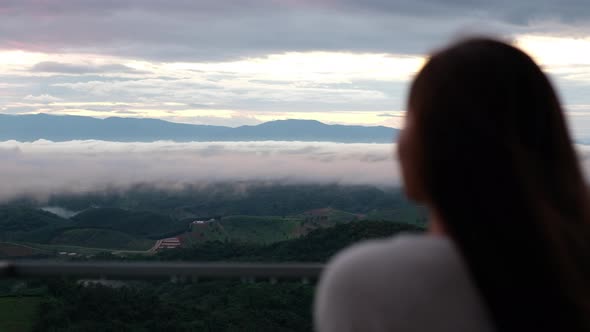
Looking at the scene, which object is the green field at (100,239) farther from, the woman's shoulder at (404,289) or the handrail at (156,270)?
the woman's shoulder at (404,289)

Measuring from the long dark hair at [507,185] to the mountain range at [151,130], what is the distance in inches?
4797

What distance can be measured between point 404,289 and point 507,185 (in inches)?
7.2

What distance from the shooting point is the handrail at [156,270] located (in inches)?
84.5

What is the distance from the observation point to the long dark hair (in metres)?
0.83

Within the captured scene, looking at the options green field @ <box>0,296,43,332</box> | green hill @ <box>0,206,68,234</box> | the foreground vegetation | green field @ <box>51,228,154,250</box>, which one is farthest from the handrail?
green hill @ <box>0,206,68,234</box>

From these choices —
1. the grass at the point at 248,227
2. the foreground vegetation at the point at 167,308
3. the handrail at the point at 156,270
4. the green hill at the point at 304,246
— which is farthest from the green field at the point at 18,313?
the grass at the point at 248,227

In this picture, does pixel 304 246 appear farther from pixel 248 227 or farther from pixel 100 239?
pixel 248 227

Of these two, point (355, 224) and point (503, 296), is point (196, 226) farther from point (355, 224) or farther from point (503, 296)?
point (503, 296)

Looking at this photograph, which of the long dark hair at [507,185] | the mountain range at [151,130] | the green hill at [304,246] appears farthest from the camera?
the mountain range at [151,130]

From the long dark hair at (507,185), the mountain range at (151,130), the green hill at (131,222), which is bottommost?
the green hill at (131,222)

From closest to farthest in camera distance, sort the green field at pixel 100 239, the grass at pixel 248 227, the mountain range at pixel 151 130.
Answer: the green field at pixel 100 239 → the grass at pixel 248 227 → the mountain range at pixel 151 130

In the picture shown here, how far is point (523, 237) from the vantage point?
Result: 2.74 feet

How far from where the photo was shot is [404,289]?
84cm

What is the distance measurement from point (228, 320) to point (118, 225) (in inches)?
1686
